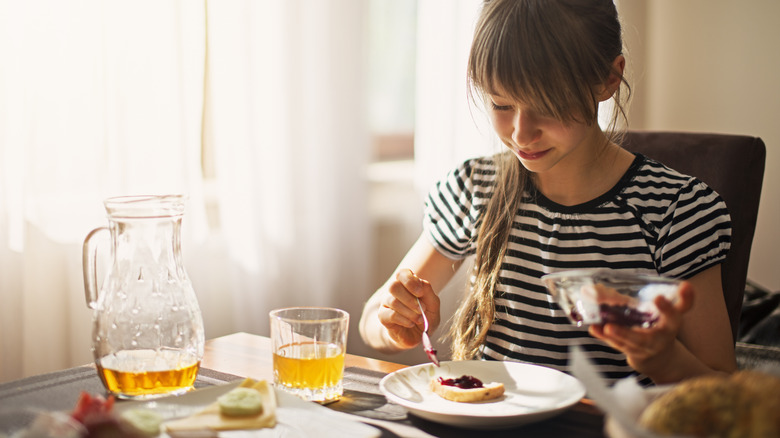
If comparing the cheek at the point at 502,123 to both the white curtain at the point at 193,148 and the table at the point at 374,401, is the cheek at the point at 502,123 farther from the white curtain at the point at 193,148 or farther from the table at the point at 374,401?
the white curtain at the point at 193,148

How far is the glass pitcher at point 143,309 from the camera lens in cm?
85

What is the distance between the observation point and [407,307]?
1081 mm

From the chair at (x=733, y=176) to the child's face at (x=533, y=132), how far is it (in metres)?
0.30

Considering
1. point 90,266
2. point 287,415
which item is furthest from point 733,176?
point 90,266

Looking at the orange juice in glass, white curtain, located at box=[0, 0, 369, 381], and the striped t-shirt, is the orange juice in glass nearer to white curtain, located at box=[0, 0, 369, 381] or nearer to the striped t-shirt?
the striped t-shirt

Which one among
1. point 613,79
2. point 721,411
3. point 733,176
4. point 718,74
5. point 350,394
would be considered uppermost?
point 718,74

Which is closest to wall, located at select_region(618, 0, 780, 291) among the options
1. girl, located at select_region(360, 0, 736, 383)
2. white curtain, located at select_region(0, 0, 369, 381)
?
white curtain, located at select_region(0, 0, 369, 381)

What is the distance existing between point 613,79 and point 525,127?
0.21 m

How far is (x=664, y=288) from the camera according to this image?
2.54ft

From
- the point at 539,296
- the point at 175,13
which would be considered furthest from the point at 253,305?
the point at 539,296

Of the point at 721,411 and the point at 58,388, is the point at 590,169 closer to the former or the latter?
the point at 721,411

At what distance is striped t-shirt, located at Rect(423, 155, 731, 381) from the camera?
1.17 metres

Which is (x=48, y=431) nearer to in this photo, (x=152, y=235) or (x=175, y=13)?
(x=152, y=235)

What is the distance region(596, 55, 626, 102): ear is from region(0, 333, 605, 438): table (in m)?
0.52
